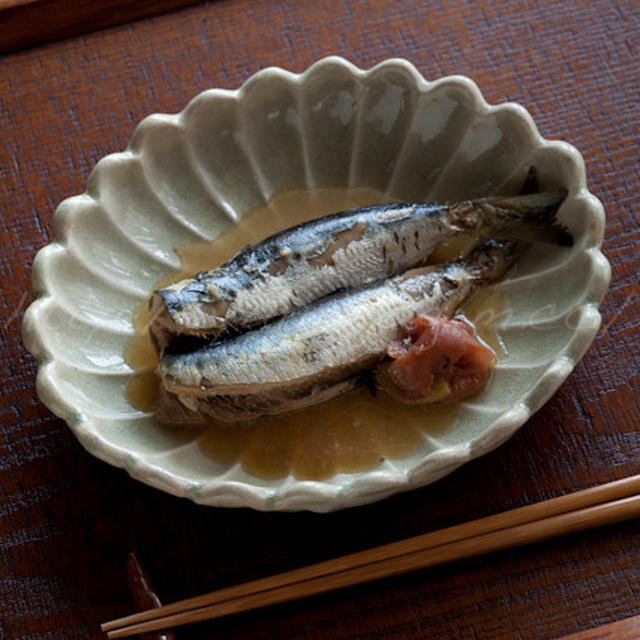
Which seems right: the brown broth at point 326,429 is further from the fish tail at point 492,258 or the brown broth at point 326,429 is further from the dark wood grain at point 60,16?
the dark wood grain at point 60,16

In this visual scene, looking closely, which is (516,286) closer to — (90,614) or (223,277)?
(223,277)

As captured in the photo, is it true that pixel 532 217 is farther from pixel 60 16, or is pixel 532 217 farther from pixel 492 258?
pixel 60 16

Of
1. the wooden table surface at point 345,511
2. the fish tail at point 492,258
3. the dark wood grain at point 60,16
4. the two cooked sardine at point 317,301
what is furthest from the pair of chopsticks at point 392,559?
the dark wood grain at point 60,16

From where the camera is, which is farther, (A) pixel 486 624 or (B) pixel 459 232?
(B) pixel 459 232

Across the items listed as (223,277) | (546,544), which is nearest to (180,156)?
(223,277)

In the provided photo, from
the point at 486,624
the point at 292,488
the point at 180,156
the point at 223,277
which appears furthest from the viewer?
the point at 180,156

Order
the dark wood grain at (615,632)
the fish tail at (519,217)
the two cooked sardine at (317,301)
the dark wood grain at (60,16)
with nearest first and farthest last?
the dark wood grain at (615,632) → the two cooked sardine at (317,301) → the fish tail at (519,217) → the dark wood grain at (60,16)

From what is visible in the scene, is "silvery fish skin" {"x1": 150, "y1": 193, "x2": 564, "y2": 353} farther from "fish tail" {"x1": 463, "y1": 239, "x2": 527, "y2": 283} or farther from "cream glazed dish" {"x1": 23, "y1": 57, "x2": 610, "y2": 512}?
"cream glazed dish" {"x1": 23, "y1": 57, "x2": 610, "y2": 512}

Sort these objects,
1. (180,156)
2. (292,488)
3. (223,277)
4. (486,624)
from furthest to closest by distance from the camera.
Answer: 1. (180,156)
2. (223,277)
3. (486,624)
4. (292,488)
